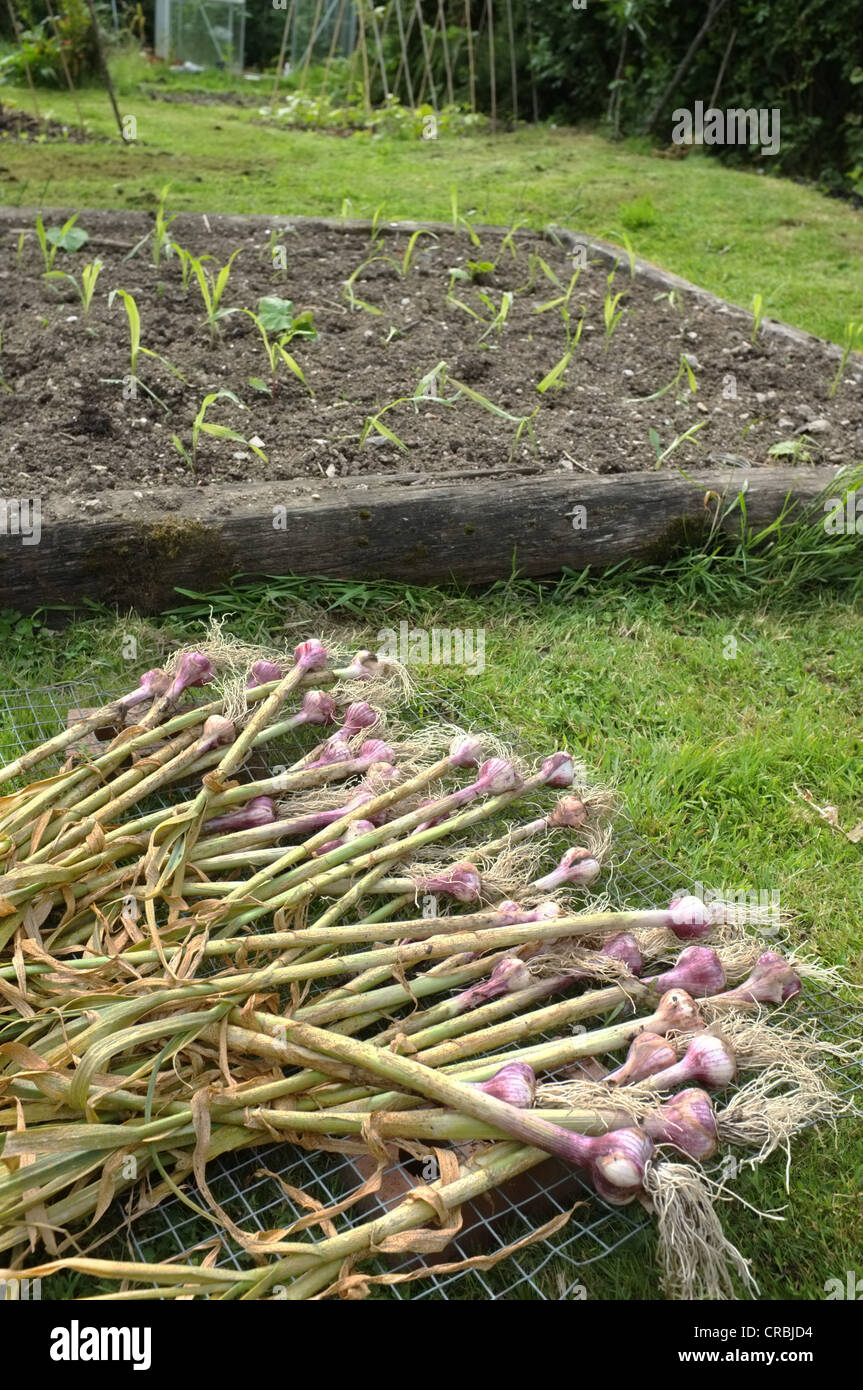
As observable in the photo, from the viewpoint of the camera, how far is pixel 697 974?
1.99m

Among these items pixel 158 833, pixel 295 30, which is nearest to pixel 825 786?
pixel 158 833

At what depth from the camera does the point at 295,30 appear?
42.5 feet

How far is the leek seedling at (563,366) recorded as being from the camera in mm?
4004

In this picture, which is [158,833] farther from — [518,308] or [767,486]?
[518,308]

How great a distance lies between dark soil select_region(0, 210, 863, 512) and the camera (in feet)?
11.8

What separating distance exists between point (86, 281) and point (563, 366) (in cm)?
177

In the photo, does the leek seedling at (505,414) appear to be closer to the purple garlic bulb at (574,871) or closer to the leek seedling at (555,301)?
the leek seedling at (555,301)

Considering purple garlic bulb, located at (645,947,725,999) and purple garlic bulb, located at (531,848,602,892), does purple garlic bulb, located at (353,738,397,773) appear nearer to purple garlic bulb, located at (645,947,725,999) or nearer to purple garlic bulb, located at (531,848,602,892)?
purple garlic bulb, located at (531,848,602,892)

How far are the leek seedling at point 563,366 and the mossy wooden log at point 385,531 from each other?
24.4 inches

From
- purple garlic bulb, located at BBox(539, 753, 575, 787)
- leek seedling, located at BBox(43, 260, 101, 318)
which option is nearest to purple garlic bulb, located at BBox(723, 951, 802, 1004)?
purple garlic bulb, located at BBox(539, 753, 575, 787)

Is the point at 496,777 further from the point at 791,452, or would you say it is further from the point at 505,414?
the point at 791,452

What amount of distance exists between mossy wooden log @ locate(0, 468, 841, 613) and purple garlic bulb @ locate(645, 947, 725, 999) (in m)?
1.75

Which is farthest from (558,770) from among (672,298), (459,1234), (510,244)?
(510,244)

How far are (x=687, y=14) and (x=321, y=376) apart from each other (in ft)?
23.7
